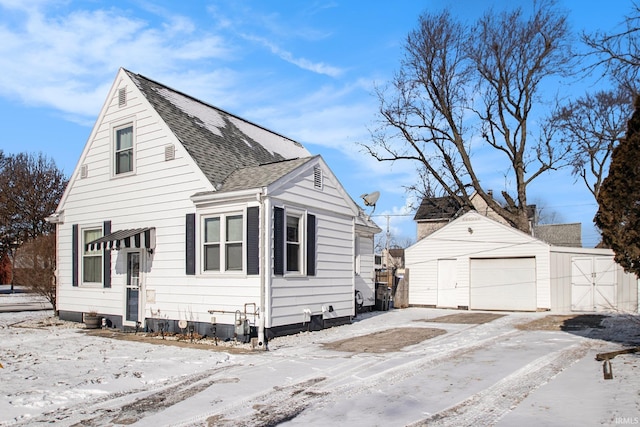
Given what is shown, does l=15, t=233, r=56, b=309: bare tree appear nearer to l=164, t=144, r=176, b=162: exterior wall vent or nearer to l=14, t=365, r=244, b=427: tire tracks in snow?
l=164, t=144, r=176, b=162: exterior wall vent

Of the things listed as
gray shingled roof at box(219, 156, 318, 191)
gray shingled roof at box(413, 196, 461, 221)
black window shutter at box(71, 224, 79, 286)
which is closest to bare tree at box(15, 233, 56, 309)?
black window shutter at box(71, 224, 79, 286)

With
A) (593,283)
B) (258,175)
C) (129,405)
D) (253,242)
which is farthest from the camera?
(593,283)

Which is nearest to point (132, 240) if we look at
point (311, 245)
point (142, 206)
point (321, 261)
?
point (142, 206)

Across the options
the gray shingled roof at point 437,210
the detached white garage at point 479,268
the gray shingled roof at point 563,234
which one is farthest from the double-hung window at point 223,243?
the gray shingled roof at point 563,234

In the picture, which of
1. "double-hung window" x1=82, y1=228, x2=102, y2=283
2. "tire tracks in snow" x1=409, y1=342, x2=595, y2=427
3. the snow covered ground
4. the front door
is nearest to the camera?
"tire tracks in snow" x1=409, y1=342, x2=595, y2=427

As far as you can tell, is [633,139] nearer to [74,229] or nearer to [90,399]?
[90,399]

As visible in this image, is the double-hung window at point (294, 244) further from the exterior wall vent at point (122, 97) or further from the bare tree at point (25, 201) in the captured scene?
the bare tree at point (25, 201)

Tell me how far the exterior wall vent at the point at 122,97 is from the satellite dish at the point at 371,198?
886 cm

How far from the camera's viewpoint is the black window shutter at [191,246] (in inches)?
478

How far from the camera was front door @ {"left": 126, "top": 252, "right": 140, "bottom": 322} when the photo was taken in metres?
13.6

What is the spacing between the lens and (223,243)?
11.8 meters

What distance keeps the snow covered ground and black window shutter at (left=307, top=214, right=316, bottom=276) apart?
6.67 ft

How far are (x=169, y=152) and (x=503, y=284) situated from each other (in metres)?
13.9

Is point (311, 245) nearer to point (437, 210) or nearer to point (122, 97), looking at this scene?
point (122, 97)
